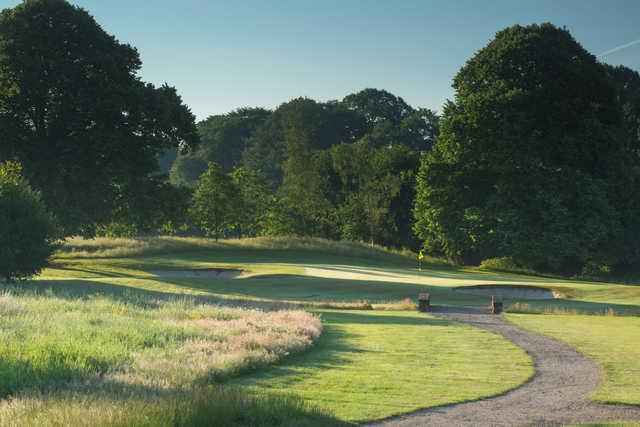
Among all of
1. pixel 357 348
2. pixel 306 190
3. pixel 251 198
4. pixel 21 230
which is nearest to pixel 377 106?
pixel 306 190

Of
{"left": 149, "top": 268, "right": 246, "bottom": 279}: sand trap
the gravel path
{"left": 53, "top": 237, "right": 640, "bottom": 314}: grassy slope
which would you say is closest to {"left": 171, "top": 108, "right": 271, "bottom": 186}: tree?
{"left": 53, "top": 237, "right": 640, "bottom": 314}: grassy slope

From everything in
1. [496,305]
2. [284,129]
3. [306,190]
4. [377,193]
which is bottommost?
[496,305]

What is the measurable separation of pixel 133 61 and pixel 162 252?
46.6 feet

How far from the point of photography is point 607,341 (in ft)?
60.3

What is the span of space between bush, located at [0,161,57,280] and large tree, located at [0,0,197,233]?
9.45 metres

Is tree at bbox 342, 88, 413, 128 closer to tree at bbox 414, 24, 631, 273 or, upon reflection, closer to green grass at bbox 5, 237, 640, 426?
tree at bbox 414, 24, 631, 273

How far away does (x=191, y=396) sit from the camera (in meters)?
9.95

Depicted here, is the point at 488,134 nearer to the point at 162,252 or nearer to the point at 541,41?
the point at 541,41

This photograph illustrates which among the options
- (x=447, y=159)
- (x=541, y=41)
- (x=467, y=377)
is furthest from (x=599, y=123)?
(x=467, y=377)

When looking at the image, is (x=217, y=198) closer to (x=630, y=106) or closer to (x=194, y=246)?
(x=194, y=246)

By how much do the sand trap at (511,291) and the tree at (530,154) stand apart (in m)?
9.98

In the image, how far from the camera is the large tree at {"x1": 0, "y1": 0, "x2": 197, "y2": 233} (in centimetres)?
4119

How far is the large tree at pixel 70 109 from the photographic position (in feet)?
135

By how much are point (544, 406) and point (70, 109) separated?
119 ft
